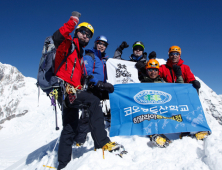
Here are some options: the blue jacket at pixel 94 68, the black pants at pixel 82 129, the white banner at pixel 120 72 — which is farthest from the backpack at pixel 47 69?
the white banner at pixel 120 72

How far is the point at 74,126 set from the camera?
302 centimetres

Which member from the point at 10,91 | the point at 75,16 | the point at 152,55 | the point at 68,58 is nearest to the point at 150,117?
the point at 68,58

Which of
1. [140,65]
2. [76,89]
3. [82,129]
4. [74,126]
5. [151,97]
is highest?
[140,65]

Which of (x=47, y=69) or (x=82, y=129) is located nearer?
(x=47, y=69)

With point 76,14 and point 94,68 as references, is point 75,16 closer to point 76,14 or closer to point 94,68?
point 76,14

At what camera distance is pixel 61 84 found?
256cm

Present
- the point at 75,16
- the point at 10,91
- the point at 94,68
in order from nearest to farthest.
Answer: the point at 75,16
the point at 94,68
the point at 10,91

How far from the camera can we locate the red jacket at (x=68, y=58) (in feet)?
7.57

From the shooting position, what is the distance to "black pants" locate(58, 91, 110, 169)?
2.63 meters

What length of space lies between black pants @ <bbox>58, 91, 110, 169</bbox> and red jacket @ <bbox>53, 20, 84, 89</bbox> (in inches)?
15.0

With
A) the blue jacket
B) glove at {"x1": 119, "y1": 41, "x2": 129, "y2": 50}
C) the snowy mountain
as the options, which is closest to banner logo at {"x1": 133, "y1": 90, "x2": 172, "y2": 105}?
the blue jacket

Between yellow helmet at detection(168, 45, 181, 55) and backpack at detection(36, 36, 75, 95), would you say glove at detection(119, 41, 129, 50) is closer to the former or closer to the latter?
yellow helmet at detection(168, 45, 181, 55)

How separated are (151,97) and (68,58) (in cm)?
263

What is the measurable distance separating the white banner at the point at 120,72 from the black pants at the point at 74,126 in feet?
7.89
